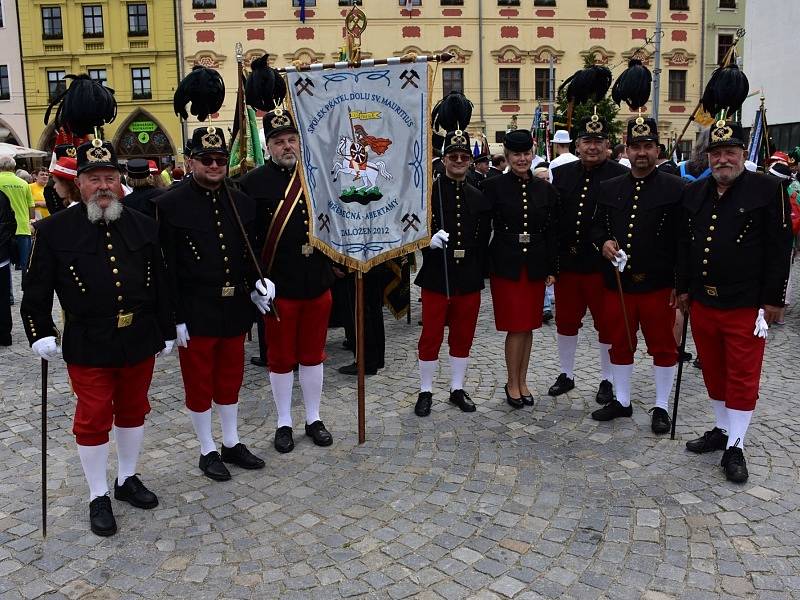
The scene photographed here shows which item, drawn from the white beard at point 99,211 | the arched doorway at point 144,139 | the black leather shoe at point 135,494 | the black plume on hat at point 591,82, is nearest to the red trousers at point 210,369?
the black leather shoe at point 135,494

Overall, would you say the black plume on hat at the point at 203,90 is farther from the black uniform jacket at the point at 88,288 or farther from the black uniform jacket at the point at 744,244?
the black uniform jacket at the point at 744,244

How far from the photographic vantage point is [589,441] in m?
5.14

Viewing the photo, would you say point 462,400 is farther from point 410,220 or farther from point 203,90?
point 203,90

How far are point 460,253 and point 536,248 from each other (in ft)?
2.05

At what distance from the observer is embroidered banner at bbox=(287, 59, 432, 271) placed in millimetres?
5027

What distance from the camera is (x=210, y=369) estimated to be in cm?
461

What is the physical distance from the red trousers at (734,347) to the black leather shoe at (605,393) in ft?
4.28

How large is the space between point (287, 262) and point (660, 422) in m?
3.03

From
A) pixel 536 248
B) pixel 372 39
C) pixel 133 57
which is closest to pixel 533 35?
pixel 372 39

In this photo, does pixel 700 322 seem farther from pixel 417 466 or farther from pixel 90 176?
pixel 90 176

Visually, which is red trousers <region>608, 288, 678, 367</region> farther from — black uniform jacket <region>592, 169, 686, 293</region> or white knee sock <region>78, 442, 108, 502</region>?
white knee sock <region>78, 442, 108, 502</region>

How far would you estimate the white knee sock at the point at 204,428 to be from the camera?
471cm

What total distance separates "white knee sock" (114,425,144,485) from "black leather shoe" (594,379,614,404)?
370 centimetres

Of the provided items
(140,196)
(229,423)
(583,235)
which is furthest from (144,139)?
(229,423)
